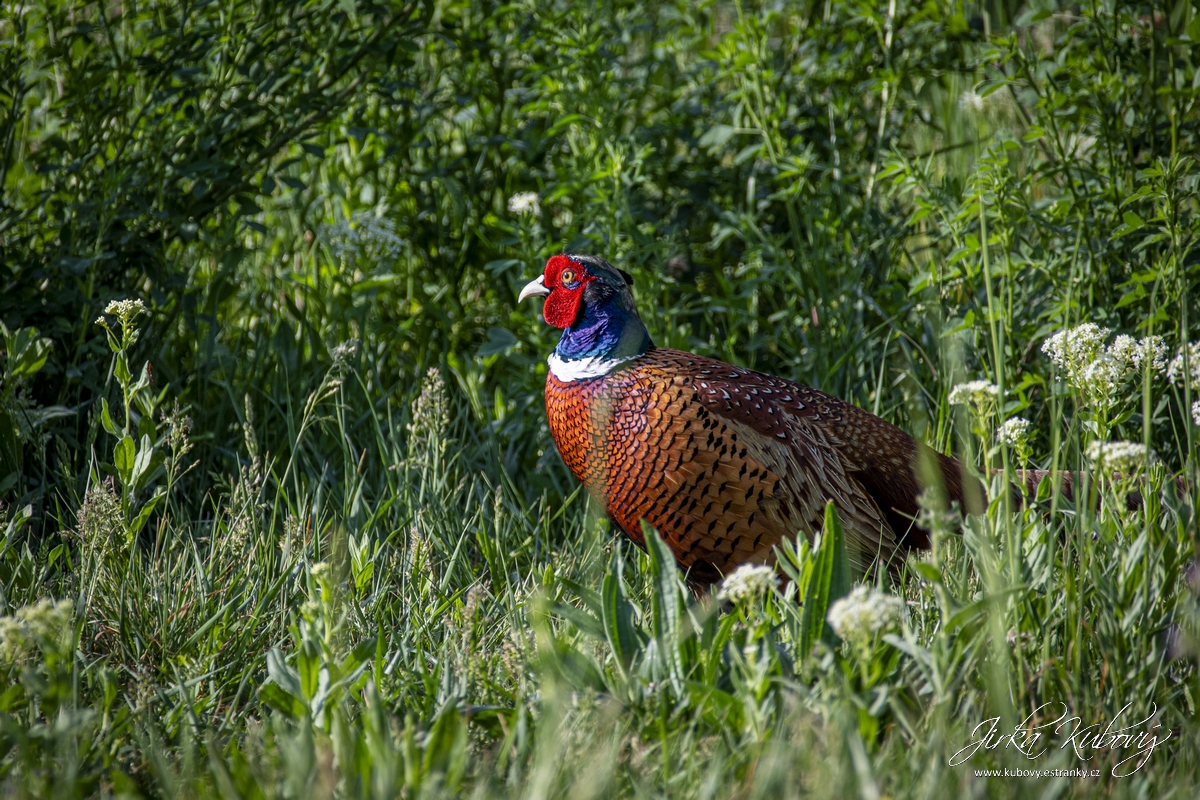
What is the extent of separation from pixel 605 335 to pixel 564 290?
0.20 meters

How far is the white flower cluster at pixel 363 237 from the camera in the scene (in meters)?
3.56

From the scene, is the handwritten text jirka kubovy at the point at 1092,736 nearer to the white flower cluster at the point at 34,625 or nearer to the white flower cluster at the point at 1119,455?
the white flower cluster at the point at 1119,455

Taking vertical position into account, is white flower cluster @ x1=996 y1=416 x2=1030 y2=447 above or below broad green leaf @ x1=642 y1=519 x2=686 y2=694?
above

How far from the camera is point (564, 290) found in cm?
283

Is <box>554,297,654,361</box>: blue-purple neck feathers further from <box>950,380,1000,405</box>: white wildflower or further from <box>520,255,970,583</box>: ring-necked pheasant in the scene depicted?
<box>950,380,1000,405</box>: white wildflower

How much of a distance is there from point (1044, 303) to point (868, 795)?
2541mm

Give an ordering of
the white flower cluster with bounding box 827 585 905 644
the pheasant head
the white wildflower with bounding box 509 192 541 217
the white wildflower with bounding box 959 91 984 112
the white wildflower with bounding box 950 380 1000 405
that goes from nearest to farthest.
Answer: the white flower cluster with bounding box 827 585 905 644 < the white wildflower with bounding box 950 380 1000 405 < the pheasant head < the white wildflower with bounding box 509 192 541 217 < the white wildflower with bounding box 959 91 984 112

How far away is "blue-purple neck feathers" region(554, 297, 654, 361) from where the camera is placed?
8.96ft

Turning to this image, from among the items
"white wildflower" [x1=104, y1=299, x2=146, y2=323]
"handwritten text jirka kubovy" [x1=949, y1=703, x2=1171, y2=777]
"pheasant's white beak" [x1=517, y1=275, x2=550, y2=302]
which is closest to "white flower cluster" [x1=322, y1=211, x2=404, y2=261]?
"pheasant's white beak" [x1=517, y1=275, x2=550, y2=302]

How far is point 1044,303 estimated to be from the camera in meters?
3.41

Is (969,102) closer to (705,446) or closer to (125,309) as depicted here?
(705,446)

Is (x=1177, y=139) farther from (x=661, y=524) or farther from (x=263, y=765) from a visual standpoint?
(x=263, y=765)

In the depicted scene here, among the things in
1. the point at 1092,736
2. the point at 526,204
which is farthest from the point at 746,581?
the point at 526,204

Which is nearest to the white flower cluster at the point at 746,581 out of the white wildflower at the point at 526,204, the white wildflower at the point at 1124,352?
the white wildflower at the point at 1124,352
